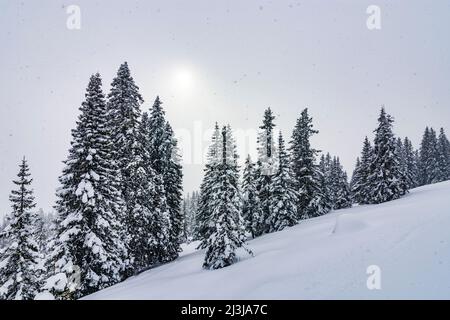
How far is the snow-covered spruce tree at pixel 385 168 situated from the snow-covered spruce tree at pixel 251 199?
44.5 feet

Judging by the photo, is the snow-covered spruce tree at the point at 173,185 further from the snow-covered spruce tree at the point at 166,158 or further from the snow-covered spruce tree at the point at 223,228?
the snow-covered spruce tree at the point at 223,228

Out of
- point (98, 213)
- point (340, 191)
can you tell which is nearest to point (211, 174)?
point (98, 213)

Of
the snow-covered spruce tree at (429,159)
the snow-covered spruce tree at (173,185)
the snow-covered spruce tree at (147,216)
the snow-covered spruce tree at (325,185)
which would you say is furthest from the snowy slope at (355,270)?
the snow-covered spruce tree at (429,159)

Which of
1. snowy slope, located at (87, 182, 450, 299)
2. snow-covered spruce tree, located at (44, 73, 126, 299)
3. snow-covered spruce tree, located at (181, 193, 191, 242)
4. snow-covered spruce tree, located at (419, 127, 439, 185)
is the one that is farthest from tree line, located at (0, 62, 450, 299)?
snow-covered spruce tree, located at (419, 127, 439, 185)

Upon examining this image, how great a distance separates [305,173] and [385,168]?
29.7ft

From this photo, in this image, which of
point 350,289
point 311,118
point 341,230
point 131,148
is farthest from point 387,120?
point 350,289

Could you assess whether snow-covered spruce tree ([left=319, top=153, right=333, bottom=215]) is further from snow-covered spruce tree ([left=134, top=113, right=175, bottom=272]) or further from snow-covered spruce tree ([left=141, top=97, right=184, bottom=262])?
snow-covered spruce tree ([left=134, top=113, right=175, bottom=272])

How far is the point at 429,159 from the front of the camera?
61531 mm

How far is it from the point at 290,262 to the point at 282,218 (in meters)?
19.7

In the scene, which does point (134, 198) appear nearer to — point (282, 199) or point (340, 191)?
point (282, 199)

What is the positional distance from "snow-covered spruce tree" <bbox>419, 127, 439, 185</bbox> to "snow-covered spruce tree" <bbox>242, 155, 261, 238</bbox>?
43826 millimetres

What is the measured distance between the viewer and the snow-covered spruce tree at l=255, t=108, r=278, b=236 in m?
35.1
